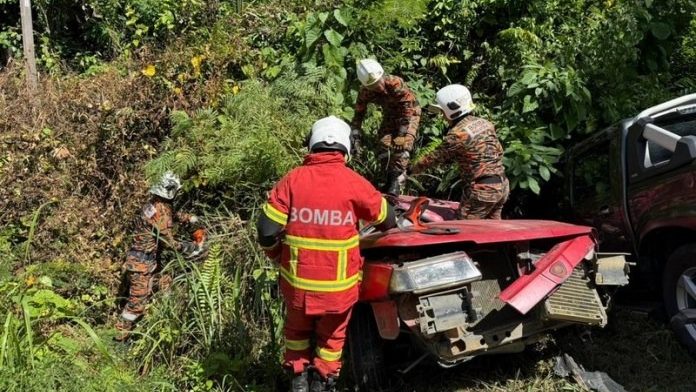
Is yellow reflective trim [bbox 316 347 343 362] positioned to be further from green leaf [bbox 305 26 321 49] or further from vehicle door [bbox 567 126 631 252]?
green leaf [bbox 305 26 321 49]

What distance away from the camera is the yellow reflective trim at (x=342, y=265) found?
378 cm

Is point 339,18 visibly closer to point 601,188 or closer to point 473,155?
point 473,155

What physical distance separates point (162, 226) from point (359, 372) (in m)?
2.81

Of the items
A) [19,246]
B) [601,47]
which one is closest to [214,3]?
[19,246]

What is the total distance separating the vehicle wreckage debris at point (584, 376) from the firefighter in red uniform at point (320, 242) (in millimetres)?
1505

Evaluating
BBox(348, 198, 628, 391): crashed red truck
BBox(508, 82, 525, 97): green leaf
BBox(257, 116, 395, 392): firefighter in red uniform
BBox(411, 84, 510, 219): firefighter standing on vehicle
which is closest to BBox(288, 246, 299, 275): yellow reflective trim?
BBox(257, 116, 395, 392): firefighter in red uniform

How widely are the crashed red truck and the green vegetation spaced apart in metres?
0.61

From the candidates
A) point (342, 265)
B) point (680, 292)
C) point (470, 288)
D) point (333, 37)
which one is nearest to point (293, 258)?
point (342, 265)

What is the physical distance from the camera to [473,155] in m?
A: 5.42

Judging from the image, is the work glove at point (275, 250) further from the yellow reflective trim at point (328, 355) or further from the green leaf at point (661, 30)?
the green leaf at point (661, 30)

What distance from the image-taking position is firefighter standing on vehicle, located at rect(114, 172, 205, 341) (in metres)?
5.86

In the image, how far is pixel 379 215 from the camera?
393 cm

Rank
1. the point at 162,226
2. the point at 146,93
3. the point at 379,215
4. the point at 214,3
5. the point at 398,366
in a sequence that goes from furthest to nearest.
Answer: the point at 214,3 < the point at 146,93 < the point at 162,226 < the point at 398,366 < the point at 379,215

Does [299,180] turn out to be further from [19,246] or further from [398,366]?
[19,246]
